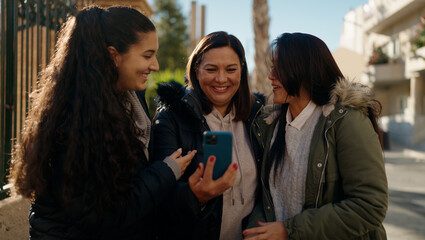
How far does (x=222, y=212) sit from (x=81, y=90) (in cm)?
118

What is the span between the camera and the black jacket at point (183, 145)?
214cm

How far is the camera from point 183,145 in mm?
2385

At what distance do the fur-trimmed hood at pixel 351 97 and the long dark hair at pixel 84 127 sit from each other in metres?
1.11

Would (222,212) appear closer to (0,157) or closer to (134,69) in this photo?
(134,69)

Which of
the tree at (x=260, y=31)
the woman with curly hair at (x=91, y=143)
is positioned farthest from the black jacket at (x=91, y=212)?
the tree at (x=260, y=31)

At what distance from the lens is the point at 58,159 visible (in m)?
1.65

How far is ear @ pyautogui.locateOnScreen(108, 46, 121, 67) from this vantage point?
6.19 feet

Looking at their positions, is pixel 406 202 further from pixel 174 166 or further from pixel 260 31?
pixel 174 166

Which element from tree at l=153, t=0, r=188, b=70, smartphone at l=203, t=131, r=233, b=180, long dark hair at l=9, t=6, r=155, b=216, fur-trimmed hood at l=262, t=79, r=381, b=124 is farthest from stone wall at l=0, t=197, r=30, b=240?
tree at l=153, t=0, r=188, b=70

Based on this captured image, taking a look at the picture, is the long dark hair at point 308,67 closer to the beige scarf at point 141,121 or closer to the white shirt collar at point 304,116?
the white shirt collar at point 304,116

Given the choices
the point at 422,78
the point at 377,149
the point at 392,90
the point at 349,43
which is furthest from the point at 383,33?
the point at 377,149

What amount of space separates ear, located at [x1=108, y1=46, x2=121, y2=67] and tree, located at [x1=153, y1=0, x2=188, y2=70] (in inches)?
1335

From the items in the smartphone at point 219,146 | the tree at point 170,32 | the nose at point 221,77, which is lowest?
the smartphone at point 219,146

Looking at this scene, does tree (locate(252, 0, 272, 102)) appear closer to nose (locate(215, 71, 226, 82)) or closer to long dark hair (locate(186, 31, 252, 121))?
long dark hair (locate(186, 31, 252, 121))
